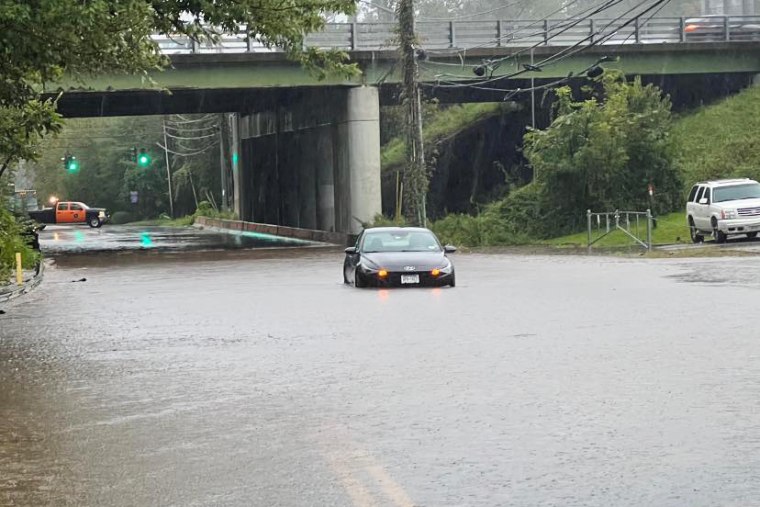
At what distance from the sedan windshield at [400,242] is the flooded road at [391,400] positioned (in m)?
3.23

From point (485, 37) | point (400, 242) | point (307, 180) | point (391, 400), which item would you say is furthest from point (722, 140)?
point (391, 400)

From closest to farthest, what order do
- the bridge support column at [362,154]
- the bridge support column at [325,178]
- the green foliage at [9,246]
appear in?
the green foliage at [9,246] < the bridge support column at [362,154] < the bridge support column at [325,178]

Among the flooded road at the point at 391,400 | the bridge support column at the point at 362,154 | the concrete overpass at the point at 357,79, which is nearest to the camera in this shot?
the flooded road at the point at 391,400

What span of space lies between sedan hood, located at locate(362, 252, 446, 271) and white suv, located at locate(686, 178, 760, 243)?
49.8ft

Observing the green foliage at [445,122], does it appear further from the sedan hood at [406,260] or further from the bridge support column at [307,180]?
the sedan hood at [406,260]

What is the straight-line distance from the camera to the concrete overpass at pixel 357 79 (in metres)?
50.8

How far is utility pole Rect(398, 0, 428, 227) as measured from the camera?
4916cm

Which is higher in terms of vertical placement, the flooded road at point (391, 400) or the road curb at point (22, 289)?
the flooded road at point (391, 400)

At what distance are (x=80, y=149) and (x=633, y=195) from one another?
88343 mm

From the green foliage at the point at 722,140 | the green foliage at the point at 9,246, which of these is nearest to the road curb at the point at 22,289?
the green foliage at the point at 9,246

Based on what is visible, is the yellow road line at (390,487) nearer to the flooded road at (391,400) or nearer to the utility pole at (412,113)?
the flooded road at (391,400)

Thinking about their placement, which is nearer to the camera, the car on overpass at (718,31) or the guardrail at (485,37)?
the guardrail at (485,37)

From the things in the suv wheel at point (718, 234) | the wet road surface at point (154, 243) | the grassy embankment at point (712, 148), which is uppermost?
the grassy embankment at point (712, 148)

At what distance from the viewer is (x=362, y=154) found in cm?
5353
